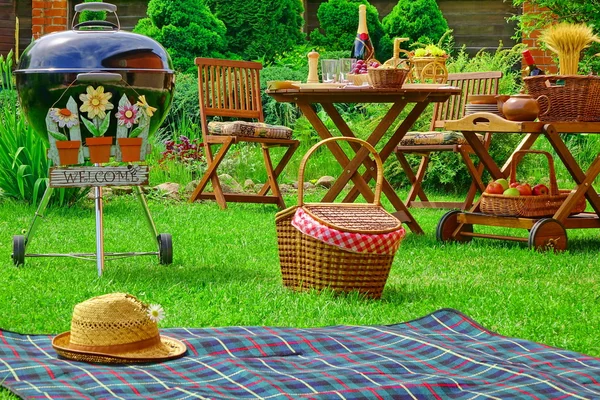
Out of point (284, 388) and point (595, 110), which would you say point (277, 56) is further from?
point (284, 388)

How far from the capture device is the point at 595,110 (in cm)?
584

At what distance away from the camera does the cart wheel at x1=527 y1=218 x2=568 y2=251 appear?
222 inches

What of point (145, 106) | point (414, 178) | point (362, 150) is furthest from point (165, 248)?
point (414, 178)

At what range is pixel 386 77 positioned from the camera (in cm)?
583

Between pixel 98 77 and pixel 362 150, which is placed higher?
pixel 98 77

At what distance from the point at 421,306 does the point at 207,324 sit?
0.90 metres

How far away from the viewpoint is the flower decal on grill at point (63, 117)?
4562mm

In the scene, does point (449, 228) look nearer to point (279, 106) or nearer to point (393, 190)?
point (393, 190)

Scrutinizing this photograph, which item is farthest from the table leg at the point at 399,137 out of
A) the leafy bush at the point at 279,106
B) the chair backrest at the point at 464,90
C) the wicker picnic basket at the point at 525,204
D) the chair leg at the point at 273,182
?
the leafy bush at the point at 279,106

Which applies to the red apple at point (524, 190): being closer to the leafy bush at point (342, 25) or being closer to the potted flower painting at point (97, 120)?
the potted flower painting at point (97, 120)

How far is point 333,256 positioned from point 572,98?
225cm

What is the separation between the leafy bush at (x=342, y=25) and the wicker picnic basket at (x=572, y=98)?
633 cm

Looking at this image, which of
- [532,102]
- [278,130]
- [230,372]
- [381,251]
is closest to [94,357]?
[230,372]

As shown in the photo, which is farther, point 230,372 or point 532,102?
point 532,102
